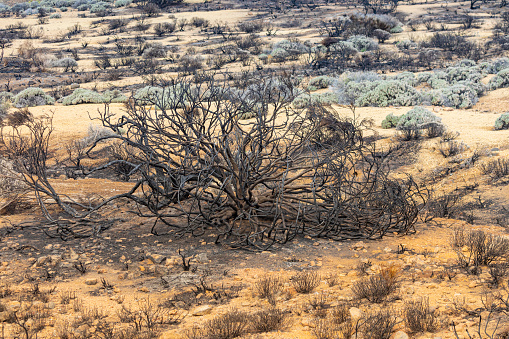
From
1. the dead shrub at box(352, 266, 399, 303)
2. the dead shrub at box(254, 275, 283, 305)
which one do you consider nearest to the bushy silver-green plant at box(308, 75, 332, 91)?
the dead shrub at box(254, 275, 283, 305)

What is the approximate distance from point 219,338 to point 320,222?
A: 3.15 metres

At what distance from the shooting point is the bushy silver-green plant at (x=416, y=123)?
460 inches

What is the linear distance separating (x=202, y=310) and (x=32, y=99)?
55.0 ft

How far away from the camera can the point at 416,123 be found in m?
12.3

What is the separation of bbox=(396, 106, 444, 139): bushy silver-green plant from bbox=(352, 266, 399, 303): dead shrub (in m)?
7.99

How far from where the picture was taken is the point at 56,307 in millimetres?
4203

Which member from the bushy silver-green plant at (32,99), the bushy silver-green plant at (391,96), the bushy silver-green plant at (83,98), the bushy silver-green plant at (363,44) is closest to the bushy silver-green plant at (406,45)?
the bushy silver-green plant at (363,44)

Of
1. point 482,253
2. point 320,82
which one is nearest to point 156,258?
point 482,253

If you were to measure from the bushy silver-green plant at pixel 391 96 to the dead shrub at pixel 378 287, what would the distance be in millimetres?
12269

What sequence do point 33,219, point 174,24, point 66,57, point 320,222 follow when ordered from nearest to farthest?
point 320,222
point 33,219
point 66,57
point 174,24

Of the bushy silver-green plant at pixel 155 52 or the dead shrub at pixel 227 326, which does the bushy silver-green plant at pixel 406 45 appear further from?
the dead shrub at pixel 227 326

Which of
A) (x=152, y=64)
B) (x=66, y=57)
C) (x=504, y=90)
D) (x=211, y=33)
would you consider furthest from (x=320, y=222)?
(x=211, y=33)

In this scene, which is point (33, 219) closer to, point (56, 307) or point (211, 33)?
point (56, 307)

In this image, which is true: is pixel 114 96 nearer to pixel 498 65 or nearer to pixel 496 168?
pixel 496 168
